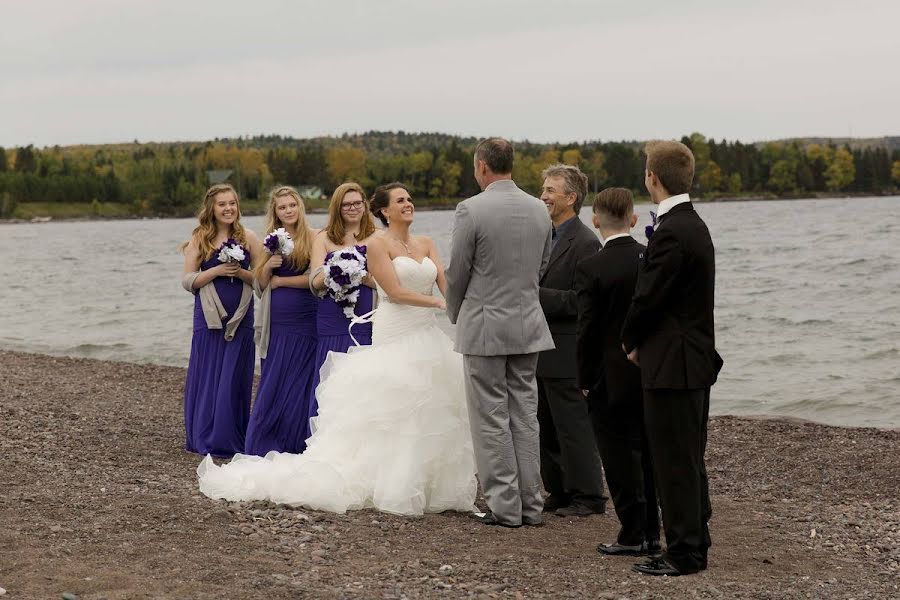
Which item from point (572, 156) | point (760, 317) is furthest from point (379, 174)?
point (760, 317)

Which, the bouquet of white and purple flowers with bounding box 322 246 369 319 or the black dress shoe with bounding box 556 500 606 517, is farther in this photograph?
the bouquet of white and purple flowers with bounding box 322 246 369 319

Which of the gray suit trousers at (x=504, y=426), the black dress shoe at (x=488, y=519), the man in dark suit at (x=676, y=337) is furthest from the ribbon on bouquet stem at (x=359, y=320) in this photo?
the man in dark suit at (x=676, y=337)

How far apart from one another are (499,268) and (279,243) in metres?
3.26

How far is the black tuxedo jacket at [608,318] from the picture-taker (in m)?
7.15

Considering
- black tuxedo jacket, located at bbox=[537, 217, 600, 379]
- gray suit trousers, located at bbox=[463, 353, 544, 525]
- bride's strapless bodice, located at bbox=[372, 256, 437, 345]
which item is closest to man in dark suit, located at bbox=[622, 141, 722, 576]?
gray suit trousers, located at bbox=[463, 353, 544, 525]

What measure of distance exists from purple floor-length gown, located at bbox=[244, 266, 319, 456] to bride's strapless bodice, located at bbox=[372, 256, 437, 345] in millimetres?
1954

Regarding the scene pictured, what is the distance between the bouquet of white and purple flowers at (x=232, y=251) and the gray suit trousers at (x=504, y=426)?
357 cm

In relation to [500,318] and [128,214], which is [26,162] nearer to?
[128,214]

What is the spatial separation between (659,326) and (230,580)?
109 inches

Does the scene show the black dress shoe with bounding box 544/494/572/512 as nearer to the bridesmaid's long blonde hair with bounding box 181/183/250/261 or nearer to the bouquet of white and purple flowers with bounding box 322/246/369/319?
the bouquet of white and purple flowers with bounding box 322/246/369/319

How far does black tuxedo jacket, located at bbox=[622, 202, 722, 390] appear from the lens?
6.42 m

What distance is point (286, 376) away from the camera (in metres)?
10.5

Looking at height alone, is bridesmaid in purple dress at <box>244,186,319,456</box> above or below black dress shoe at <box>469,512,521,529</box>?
above

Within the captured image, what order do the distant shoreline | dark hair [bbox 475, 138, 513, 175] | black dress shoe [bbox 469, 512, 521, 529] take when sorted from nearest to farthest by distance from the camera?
dark hair [bbox 475, 138, 513, 175], black dress shoe [bbox 469, 512, 521, 529], the distant shoreline
